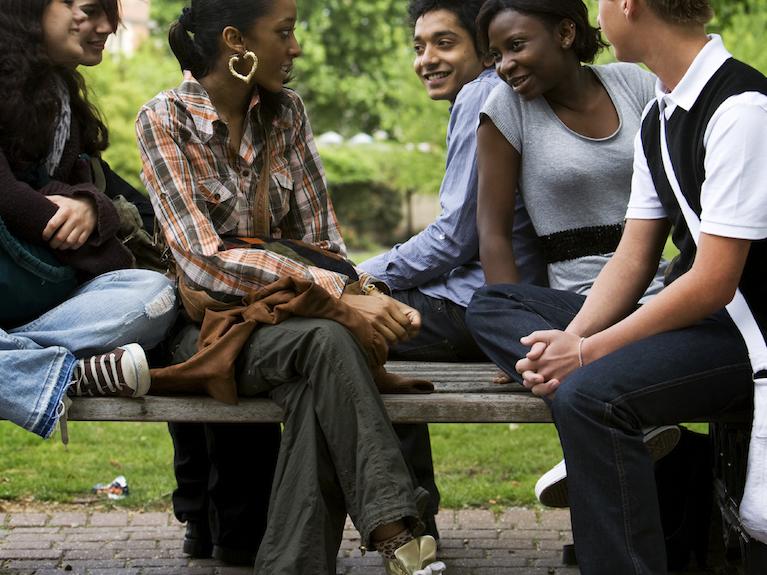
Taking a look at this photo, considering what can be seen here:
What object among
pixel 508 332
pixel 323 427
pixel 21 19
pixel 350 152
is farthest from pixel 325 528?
pixel 350 152

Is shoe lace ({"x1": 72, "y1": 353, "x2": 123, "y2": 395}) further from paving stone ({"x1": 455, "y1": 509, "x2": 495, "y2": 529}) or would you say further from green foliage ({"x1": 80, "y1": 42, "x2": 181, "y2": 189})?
green foliage ({"x1": 80, "y1": 42, "x2": 181, "y2": 189})

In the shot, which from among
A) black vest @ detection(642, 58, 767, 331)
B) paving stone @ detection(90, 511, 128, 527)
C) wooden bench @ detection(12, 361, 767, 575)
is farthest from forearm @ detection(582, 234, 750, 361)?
paving stone @ detection(90, 511, 128, 527)

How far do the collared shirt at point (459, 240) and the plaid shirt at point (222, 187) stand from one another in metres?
0.40

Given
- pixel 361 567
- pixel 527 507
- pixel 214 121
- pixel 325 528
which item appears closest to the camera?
pixel 325 528

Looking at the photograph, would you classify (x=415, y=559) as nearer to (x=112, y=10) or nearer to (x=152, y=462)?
(x=112, y=10)

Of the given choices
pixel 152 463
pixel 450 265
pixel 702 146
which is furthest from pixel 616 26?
pixel 152 463

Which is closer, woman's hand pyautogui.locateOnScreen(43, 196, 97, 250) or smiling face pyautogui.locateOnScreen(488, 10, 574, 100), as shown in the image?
woman's hand pyautogui.locateOnScreen(43, 196, 97, 250)

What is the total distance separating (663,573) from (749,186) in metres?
1.12

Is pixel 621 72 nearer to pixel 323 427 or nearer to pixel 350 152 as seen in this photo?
pixel 323 427

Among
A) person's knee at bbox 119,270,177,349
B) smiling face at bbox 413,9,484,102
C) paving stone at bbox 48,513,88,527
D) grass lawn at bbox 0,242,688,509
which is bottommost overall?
grass lawn at bbox 0,242,688,509

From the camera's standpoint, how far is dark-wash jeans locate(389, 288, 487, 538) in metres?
4.79

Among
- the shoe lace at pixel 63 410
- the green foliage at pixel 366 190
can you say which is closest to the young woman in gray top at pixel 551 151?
the shoe lace at pixel 63 410

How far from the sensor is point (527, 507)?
18.8 ft

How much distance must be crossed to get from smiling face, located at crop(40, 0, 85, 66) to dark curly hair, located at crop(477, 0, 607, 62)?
58.1 inches
